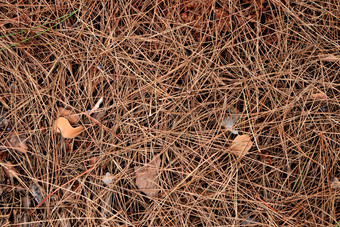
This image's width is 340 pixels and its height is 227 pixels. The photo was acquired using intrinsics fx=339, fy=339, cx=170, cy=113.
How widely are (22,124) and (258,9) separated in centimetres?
166

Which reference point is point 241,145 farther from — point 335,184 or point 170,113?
point 335,184

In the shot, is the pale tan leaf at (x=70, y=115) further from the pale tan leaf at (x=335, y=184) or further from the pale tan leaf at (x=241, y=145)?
the pale tan leaf at (x=335, y=184)

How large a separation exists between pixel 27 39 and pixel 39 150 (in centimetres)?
71

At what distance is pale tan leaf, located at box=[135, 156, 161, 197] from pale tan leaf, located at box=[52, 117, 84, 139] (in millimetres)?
437

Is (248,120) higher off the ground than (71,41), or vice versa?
(71,41)

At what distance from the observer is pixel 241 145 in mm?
2090

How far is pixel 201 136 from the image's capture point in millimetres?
2115

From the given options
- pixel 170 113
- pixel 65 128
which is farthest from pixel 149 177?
pixel 65 128

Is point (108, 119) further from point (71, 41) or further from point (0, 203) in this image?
point (0, 203)

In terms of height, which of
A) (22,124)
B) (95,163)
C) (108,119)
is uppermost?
(22,124)

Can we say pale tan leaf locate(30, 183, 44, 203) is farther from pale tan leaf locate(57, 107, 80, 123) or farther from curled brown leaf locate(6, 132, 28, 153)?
pale tan leaf locate(57, 107, 80, 123)

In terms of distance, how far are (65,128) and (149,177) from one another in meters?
0.60

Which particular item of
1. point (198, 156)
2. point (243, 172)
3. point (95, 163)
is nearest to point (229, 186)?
point (243, 172)

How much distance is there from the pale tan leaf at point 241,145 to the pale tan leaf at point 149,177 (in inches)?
18.6
